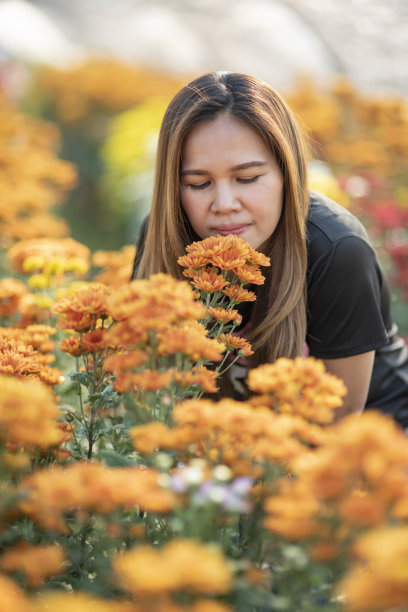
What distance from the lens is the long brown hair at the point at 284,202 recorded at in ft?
6.15

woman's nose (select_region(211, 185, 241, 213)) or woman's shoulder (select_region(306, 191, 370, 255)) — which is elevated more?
woman's shoulder (select_region(306, 191, 370, 255))

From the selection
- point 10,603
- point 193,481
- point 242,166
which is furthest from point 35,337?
point 10,603

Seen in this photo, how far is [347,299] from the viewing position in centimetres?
201

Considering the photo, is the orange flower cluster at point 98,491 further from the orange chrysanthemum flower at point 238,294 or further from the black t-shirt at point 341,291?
the black t-shirt at point 341,291

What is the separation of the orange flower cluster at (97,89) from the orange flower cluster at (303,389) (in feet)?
25.0

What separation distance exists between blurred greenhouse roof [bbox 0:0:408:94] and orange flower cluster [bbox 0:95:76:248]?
3297mm

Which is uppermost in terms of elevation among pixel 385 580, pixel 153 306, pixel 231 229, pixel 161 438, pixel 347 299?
pixel 231 229

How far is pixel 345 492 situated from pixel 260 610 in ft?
1.28

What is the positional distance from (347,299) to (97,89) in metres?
7.05

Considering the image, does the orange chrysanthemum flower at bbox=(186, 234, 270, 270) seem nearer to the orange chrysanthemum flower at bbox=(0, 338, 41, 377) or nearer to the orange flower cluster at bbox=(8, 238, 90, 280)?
the orange chrysanthemum flower at bbox=(0, 338, 41, 377)

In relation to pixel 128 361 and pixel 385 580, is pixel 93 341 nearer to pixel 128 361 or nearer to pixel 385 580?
Result: pixel 128 361

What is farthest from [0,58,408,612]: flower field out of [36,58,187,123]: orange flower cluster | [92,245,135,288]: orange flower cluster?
[36,58,187,123]: orange flower cluster

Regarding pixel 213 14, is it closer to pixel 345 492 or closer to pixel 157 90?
pixel 157 90

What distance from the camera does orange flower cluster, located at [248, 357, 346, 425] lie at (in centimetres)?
103
